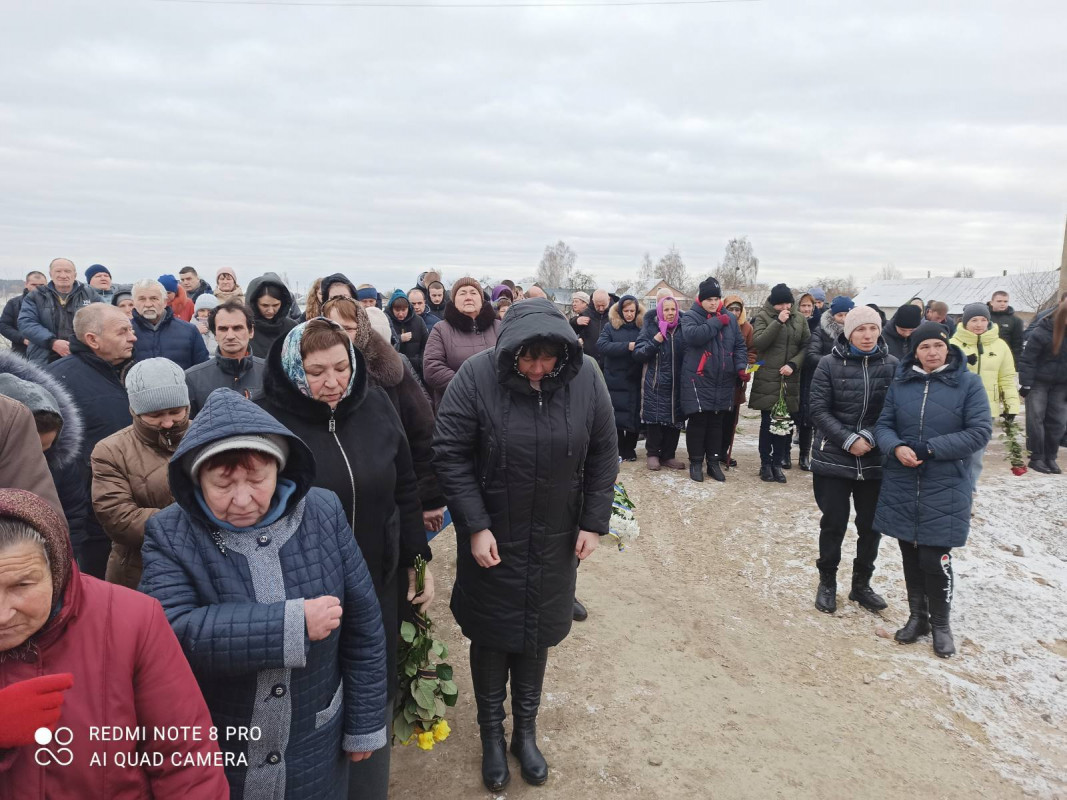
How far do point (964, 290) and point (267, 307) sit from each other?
135 feet

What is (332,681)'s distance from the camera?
6.35 ft

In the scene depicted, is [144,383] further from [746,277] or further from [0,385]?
[746,277]

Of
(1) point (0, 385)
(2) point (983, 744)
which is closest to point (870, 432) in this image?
(2) point (983, 744)

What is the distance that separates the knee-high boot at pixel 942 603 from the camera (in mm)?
3974

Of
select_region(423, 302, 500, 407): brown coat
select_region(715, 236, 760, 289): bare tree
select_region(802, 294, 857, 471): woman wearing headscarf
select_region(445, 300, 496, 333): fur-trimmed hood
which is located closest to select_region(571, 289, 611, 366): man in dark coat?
select_region(802, 294, 857, 471): woman wearing headscarf

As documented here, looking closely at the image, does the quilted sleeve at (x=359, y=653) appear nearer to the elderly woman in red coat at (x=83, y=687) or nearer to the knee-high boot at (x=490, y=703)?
the elderly woman in red coat at (x=83, y=687)

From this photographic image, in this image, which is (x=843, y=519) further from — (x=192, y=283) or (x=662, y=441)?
(x=192, y=283)

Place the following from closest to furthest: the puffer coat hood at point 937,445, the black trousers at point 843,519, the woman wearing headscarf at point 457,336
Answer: the puffer coat hood at point 937,445
the black trousers at point 843,519
the woman wearing headscarf at point 457,336

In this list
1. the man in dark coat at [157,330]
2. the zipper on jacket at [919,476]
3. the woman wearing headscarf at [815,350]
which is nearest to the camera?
the zipper on jacket at [919,476]

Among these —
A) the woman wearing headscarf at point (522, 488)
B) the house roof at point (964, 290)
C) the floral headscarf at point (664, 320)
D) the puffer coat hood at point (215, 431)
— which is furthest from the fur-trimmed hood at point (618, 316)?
the house roof at point (964, 290)

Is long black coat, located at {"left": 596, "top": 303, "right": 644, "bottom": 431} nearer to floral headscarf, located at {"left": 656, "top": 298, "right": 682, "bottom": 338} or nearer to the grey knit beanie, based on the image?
floral headscarf, located at {"left": 656, "top": 298, "right": 682, "bottom": 338}

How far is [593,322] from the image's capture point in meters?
8.55

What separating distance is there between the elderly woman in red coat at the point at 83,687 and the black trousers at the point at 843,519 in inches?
159

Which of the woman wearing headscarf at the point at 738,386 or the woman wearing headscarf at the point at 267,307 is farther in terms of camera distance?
the woman wearing headscarf at the point at 738,386
